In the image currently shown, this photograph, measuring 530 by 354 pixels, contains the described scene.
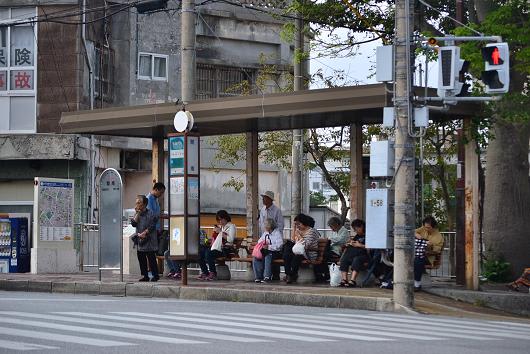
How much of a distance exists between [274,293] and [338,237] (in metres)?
3.46

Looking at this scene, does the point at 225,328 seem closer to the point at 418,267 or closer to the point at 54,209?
the point at 418,267

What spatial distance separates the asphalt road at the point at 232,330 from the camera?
12562 millimetres

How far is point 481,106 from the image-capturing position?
2239 centimetres

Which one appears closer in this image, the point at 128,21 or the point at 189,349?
the point at 189,349

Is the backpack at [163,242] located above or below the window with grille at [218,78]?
below

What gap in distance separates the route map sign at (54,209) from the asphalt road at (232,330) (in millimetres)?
9666

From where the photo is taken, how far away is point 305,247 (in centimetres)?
2366

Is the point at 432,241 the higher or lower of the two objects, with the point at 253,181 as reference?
lower

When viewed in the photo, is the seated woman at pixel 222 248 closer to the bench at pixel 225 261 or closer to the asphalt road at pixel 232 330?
the bench at pixel 225 261

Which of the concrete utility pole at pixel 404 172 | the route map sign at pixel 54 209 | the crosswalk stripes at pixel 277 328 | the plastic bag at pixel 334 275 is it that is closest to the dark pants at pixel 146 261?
the plastic bag at pixel 334 275

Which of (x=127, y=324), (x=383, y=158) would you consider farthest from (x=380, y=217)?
(x=127, y=324)

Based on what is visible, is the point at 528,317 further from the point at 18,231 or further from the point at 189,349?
the point at 18,231

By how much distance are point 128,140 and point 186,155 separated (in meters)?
18.2

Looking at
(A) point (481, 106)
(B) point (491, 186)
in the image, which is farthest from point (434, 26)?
(A) point (481, 106)
